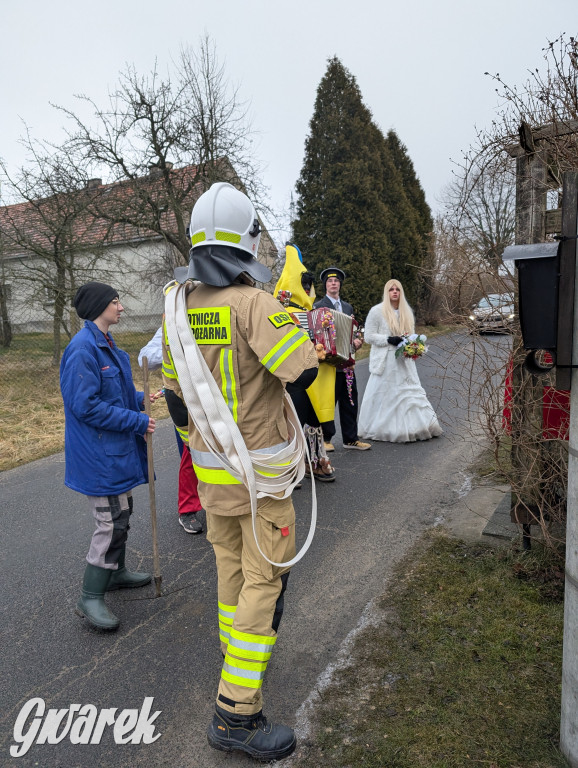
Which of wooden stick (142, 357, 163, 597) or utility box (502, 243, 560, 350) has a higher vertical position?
utility box (502, 243, 560, 350)

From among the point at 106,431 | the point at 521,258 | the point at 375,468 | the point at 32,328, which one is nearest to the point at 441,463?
the point at 375,468

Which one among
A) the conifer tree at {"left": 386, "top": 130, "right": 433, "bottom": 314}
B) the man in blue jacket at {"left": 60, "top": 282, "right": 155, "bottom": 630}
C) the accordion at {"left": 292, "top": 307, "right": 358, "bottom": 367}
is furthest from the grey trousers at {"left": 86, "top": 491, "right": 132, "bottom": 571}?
the conifer tree at {"left": 386, "top": 130, "right": 433, "bottom": 314}

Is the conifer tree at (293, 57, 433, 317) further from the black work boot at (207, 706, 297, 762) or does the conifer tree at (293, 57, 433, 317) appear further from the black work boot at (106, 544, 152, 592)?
the black work boot at (207, 706, 297, 762)

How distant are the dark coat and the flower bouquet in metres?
4.59

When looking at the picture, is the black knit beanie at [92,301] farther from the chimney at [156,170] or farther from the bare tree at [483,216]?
Result: the chimney at [156,170]

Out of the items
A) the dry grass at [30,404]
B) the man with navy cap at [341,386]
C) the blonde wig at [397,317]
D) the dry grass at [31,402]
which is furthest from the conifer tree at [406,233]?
the man with navy cap at [341,386]

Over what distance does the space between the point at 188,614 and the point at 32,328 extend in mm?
16596

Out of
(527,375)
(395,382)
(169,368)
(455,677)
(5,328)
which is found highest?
(169,368)

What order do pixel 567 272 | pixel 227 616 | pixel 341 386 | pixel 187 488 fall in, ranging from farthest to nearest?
pixel 341 386
pixel 187 488
pixel 227 616
pixel 567 272

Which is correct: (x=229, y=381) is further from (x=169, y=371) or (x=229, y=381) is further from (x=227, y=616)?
(x=227, y=616)

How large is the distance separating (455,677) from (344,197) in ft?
73.3

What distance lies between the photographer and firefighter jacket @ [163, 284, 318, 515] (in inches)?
91.6

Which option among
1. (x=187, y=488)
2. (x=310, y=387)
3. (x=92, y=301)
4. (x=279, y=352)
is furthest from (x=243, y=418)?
(x=310, y=387)

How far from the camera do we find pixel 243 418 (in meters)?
2.49
